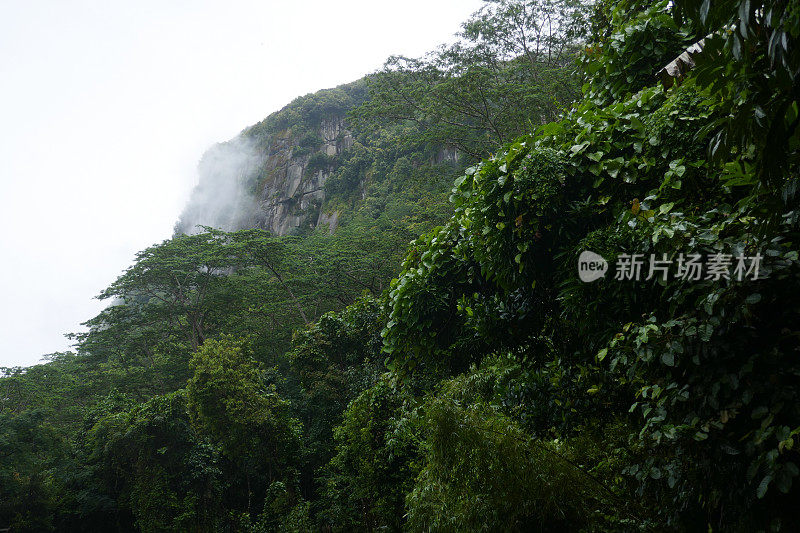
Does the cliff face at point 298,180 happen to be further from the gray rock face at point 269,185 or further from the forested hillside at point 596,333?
the forested hillside at point 596,333

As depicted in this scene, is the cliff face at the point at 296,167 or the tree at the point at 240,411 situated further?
the cliff face at the point at 296,167

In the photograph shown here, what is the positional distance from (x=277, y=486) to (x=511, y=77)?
851 centimetres

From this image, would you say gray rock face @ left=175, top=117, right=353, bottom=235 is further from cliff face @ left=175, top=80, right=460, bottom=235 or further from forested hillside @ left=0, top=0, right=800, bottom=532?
forested hillside @ left=0, top=0, right=800, bottom=532

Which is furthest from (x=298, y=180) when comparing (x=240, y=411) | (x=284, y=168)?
(x=240, y=411)

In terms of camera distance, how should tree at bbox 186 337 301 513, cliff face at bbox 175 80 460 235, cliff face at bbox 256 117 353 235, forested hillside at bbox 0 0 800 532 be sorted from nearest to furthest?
1. forested hillside at bbox 0 0 800 532
2. tree at bbox 186 337 301 513
3. cliff face at bbox 175 80 460 235
4. cliff face at bbox 256 117 353 235

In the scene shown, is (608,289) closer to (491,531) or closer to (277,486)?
(491,531)

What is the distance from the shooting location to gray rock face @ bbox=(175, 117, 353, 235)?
29.7m

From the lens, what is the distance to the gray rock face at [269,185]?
29.7 meters

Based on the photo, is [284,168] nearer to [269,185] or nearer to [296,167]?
[296,167]

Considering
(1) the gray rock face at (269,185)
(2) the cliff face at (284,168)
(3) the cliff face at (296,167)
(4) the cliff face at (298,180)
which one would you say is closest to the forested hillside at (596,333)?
(3) the cliff face at (296,167)

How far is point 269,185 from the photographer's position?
32.5m

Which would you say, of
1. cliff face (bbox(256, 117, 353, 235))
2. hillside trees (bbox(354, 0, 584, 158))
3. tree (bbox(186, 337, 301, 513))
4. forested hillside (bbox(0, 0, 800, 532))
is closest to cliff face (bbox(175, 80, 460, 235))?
cliff face (bbox(256, 117, 353, 235))

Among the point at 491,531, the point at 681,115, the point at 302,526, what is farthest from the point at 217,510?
the point at 681,115

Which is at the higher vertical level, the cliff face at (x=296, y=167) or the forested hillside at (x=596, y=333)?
the cliff face at (x=296, y=167)
